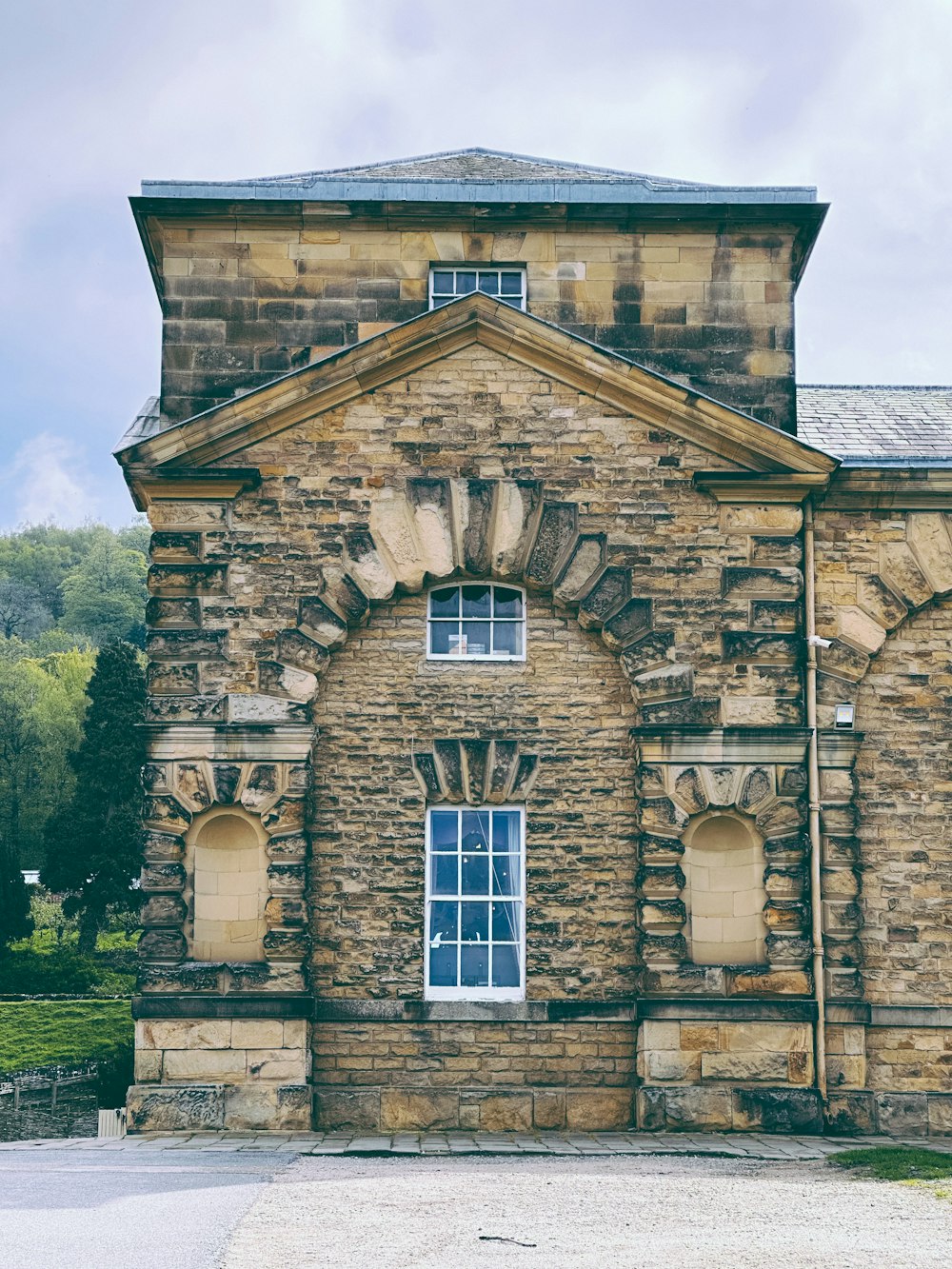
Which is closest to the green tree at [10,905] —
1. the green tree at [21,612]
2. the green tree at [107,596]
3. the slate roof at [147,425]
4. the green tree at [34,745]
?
the green tree at [34,745]

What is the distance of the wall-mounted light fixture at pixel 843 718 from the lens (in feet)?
48.1

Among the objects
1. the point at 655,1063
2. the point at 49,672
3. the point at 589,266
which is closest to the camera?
the point at 655,1063

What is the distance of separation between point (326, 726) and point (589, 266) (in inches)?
221

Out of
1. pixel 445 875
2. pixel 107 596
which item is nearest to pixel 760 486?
pixel 445 875

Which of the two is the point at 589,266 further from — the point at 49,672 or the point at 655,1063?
the point at 49,672

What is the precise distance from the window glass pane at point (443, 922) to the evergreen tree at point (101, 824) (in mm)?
21957

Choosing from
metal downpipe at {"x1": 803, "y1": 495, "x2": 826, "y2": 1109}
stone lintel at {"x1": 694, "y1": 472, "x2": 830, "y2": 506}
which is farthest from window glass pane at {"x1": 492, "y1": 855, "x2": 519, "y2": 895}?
stone lintel at {"x1": 694, "y1": 472, "x2": 830, "y2": 506}

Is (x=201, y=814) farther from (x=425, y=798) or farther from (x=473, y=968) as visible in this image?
(x=473, y=968)

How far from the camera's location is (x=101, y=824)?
36281 mm

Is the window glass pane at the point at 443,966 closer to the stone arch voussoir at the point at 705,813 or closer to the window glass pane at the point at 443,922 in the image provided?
the window glass pane at the point at 443,922

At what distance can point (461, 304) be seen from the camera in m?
14.7

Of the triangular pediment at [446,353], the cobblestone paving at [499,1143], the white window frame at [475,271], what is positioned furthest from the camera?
the white window frame at [475,271]

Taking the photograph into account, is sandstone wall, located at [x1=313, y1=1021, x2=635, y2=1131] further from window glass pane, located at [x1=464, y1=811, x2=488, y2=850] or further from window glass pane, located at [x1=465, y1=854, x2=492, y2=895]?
window glass pane, located at [x1=464, y1=811, x2=488, y2=850]

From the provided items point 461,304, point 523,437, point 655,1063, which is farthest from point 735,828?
point 461,304
